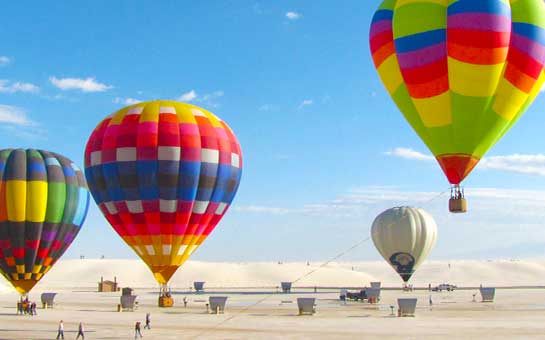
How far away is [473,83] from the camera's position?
3450 cm

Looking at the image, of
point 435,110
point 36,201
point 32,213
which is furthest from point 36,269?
point 435,110

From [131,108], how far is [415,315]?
2412 cm

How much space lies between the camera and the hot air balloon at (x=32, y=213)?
53094 mm

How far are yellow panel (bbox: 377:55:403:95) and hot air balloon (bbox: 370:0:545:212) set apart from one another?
0.82 m

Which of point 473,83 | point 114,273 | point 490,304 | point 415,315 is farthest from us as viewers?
point 114,273

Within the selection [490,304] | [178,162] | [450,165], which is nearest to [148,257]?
[178,162]

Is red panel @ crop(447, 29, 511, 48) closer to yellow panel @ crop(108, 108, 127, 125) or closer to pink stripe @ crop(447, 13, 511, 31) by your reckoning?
pink stripe @ crop(447, 13, 511, 31)

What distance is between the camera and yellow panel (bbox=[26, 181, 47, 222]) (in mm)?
53516

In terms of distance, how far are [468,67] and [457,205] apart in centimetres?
668

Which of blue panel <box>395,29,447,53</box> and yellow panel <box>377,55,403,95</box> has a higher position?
blue panel <box>395,29,447,53</box>

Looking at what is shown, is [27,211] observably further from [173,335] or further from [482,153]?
[482,153]

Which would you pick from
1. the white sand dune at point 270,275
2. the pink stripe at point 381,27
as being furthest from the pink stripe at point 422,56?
the white sand dune at point 270,275

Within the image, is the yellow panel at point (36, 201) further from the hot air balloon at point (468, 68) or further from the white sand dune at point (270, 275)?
the white sand dune at point (270, 275)

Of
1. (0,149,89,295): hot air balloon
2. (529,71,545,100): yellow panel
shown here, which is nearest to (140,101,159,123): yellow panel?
(0,149,89,295): hot air balloon
